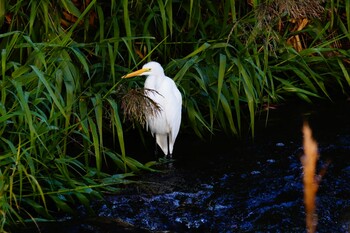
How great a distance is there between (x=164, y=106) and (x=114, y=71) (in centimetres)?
41

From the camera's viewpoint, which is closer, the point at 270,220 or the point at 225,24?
the point at 270,220

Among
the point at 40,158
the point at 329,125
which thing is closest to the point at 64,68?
the point at 40,158

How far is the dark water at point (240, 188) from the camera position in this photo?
12.2ft

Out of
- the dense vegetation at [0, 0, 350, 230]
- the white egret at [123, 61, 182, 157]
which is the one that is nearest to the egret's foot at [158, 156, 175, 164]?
the white egret at [123, 61, 182, 157]

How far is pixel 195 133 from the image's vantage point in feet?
16.4

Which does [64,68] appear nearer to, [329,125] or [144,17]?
[144,17]

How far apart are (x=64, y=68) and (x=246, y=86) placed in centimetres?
100

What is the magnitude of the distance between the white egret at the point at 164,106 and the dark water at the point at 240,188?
10 centimetres

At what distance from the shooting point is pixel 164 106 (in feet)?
15.7

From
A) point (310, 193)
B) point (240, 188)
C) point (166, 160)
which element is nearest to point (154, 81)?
point (166, 160)

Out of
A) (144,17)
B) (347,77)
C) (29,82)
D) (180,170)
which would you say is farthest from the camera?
(347,77)

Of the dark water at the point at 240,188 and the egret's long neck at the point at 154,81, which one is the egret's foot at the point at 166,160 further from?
the egret's long neck at the point at 154,81

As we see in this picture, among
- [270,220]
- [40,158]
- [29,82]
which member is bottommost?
[270,220]

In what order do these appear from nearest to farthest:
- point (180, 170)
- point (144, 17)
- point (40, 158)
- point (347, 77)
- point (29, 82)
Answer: point (40, 158) < point (29, 82) < point (180, 170) < point (144, 17) < point (347, 77)
